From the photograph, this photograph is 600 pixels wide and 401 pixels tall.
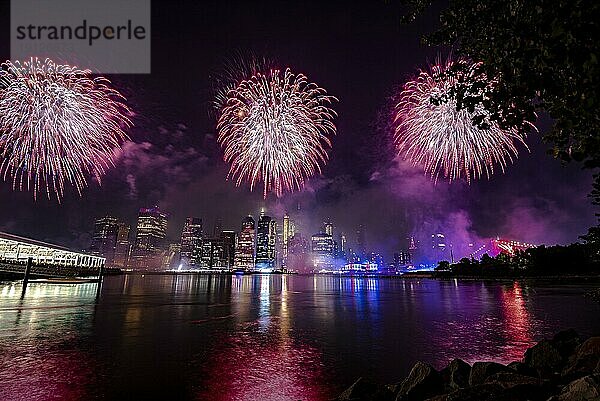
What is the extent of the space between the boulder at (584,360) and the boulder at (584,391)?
2641mm

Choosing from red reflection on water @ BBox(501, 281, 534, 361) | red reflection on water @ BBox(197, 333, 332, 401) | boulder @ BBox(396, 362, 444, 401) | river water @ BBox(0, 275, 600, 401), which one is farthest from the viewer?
red reflection on water @ BBox(501, 281, 534, 361)

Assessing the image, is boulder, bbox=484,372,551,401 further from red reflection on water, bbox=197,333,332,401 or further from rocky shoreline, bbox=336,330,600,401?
red reflection on water, bbox=197,333,332,401

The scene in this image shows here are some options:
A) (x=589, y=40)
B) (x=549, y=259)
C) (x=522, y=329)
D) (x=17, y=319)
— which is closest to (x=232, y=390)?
(x=589, y=40)

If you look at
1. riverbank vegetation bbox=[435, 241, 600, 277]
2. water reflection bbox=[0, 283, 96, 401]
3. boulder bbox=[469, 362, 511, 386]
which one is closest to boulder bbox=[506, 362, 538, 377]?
boulder bbox=[469, 362, 511, 386]

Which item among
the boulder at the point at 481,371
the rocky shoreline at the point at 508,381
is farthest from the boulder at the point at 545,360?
the boulder at the point at 481,371

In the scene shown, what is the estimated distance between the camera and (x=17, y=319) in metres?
25.7

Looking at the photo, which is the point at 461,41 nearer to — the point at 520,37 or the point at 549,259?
the point at 520,37

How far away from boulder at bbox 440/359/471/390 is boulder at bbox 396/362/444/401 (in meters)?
0.45

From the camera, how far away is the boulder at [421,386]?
9102 mm

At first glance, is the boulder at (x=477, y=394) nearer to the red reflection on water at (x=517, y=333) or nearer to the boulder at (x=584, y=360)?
the boulder at (x=584, y=360)

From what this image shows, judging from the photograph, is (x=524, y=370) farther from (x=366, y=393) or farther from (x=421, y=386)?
(x=366, y=393)

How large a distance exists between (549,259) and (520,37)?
145938 mm

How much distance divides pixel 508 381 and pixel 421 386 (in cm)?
197

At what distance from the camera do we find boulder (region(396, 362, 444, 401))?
9102mm
